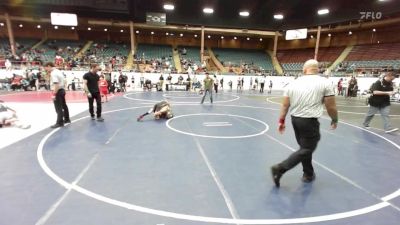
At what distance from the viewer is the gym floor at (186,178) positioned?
334cm

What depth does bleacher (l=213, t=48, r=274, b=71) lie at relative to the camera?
38.2m

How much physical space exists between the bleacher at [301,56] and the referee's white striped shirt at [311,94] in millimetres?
33063

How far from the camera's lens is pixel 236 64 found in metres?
37.8

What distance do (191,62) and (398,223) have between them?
33.3 meters

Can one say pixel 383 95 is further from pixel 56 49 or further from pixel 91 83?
Answer: pixel 56 49

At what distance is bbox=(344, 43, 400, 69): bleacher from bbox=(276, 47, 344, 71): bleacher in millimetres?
2328

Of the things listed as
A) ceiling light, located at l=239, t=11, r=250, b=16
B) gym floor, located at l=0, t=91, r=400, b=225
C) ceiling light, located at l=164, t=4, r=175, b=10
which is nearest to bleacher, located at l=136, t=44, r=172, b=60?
ceiling light, located at l=164, t=4, r=175, b=10

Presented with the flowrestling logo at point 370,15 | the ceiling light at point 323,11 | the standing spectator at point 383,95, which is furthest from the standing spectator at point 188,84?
the flowrestling logo at point 370,15

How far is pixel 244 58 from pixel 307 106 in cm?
3758

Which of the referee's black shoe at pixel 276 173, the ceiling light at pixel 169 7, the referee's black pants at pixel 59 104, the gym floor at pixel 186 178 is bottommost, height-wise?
the gym floor at pixel 186 178

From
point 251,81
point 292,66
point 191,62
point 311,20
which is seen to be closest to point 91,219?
point 251,81

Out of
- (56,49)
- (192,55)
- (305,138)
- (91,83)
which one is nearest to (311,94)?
(305,138)

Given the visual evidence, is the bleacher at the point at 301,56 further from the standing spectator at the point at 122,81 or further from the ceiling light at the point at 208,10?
the standing spectator at the point at 122,81

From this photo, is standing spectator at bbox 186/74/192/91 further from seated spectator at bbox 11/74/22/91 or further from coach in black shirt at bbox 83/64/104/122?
coach in black shirt at bbox 83/64/104/122
